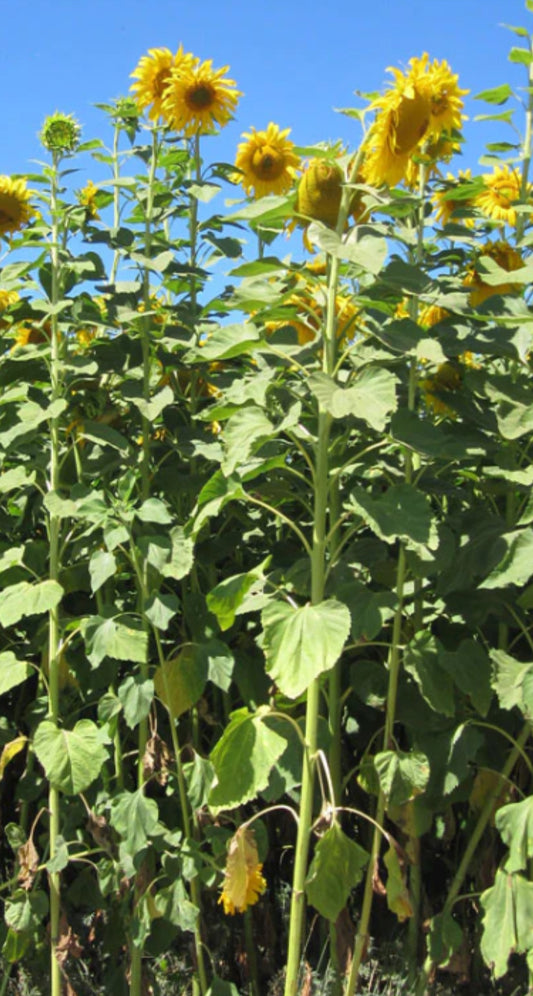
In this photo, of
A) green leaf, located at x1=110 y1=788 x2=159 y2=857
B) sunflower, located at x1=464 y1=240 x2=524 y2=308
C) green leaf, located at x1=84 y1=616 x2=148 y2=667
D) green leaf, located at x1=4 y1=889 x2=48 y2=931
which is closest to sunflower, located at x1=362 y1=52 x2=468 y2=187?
sunflower, located at x1=464 y1=240 x2=524 y2=308

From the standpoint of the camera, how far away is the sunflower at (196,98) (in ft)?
11.1

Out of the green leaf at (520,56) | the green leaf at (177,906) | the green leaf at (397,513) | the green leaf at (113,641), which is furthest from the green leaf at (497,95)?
the green leaf at (177,906)

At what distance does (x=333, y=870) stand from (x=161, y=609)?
2.47 ft

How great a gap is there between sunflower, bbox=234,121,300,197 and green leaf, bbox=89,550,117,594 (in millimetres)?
1368

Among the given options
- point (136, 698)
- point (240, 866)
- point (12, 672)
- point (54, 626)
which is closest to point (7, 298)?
point (54, 626)

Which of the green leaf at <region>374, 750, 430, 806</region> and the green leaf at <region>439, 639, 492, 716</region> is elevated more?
the green leaf at <region>439, 639, 492, 716</region>

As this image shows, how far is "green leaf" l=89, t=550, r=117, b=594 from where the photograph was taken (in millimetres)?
2783

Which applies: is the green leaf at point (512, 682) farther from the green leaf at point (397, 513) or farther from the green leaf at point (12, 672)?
the green leaf at point (12, 672)

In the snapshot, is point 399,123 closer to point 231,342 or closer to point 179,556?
point 231,342

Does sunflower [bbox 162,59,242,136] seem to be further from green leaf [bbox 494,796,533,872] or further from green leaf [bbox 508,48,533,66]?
green leaf [bbox 494,796,533,872]

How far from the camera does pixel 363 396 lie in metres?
2.37

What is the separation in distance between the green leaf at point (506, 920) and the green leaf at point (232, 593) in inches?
35.4

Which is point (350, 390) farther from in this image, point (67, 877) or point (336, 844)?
point (67, 877)

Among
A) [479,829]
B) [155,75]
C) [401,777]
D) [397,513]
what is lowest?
[479,829]
